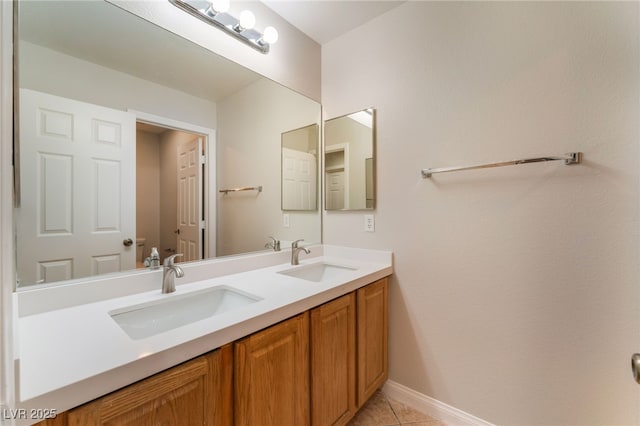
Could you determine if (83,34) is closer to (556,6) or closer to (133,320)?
(133,320)

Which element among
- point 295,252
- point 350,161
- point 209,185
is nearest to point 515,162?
point 350,161

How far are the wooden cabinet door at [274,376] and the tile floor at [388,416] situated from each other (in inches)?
23.7

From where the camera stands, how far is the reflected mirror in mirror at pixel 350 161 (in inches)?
68.1

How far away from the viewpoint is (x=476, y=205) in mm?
1351

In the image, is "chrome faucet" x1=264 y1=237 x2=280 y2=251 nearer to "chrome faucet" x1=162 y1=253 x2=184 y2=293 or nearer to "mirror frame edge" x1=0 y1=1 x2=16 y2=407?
"chrome faucet" x1=162 y1=253 x2=184 y2=293

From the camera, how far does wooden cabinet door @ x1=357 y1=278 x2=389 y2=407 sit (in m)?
1.38

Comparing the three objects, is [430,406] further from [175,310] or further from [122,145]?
[122,145]

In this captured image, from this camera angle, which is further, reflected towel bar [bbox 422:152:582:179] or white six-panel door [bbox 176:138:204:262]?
white six-panel door [bbox 176:138:204:262]

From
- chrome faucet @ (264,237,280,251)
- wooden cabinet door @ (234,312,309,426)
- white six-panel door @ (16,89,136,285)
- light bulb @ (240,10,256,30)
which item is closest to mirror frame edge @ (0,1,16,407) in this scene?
wooden cabinet door @ (234,312,309,426)

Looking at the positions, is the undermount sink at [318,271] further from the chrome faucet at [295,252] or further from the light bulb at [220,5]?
the light bulb at [220,5]

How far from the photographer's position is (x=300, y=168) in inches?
75.8

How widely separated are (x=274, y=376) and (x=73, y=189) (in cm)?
101

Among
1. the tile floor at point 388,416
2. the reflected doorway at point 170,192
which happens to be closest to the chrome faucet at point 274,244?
the reflected doorway at point 170,192

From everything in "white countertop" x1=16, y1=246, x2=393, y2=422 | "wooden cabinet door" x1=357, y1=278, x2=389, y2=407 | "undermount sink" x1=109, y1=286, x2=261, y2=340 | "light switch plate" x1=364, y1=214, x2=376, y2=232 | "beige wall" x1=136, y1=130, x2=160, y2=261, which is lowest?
"wooden cabinet door" x1=357, y1=278, x2=389, y2=407
